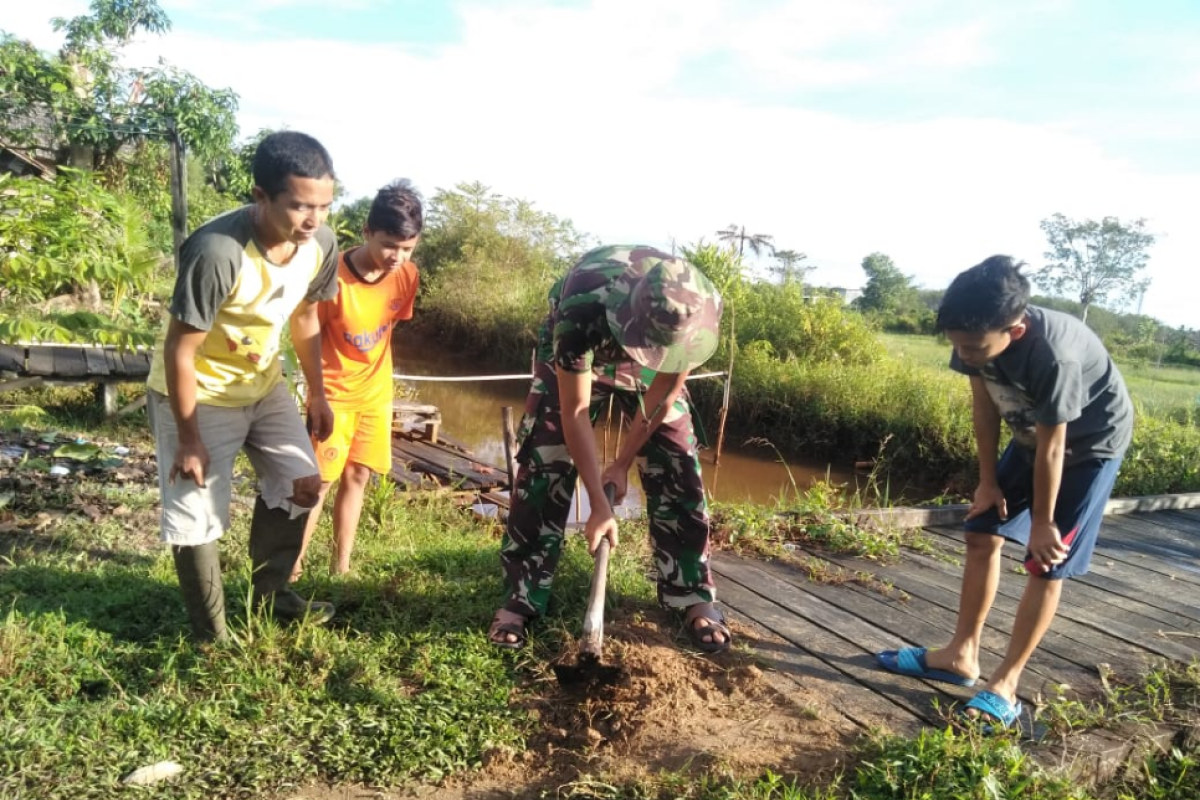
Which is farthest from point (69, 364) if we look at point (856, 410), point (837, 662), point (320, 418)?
point (856, 410)

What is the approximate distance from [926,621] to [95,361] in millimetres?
7140

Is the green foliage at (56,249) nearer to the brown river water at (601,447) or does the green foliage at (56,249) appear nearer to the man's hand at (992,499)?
the brown river water at (601,447)

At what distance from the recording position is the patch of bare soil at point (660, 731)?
2.15 metres

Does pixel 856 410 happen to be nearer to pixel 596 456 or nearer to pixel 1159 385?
pixel 1159 385

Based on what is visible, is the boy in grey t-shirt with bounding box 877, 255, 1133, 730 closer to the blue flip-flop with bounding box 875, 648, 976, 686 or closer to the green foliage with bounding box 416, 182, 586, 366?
the blue flip-flop with bounding box 875, 648, 976, 686

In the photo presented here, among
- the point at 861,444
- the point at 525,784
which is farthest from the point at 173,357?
the point at 861,444

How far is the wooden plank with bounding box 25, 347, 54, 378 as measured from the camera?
22.1ft

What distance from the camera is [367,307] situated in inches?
128

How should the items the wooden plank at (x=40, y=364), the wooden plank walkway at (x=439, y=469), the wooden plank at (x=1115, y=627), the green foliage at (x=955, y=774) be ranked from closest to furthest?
1. the green foliage at (x=955, y=774)
2. the wooden plank at (x=1115, y=627)
3. the wooden plank at (x=40, y=364)
4. the wooden plank walkway at (x=439, y=469)

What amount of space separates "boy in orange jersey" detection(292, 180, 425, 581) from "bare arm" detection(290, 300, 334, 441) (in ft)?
0.34

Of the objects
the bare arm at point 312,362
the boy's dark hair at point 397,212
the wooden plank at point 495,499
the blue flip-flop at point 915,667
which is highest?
the boy's dark hair at point 397,212

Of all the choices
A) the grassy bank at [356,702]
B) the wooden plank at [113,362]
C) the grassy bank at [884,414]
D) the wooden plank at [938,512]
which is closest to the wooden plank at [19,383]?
the wooden plank at [113,362]

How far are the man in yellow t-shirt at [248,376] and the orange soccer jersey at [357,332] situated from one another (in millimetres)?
238

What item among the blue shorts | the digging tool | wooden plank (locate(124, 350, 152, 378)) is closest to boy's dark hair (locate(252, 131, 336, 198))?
the digging tool
